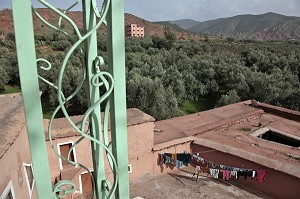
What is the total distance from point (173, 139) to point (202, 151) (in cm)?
136

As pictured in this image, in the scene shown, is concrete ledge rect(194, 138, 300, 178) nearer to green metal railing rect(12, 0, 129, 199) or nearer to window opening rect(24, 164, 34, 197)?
window opening rect(24, 164, 34, 197)

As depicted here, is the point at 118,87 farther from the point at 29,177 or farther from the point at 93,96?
the point at 29,177

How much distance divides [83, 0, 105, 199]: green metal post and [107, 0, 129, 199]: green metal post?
0.38 feet

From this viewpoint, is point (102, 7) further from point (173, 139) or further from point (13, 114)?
point (173, 139)

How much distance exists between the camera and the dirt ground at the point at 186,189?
368 inches

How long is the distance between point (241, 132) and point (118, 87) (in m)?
11.8

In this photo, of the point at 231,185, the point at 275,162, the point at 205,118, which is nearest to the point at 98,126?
the point at 275,162

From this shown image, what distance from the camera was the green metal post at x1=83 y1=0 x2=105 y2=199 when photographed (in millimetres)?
1496

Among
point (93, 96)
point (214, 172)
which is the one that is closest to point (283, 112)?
point (214, 172)

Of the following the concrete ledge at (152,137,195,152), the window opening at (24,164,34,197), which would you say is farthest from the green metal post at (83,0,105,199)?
the concrete ledge at (152,137,195,152)

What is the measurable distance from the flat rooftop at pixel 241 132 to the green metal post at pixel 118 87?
830cm

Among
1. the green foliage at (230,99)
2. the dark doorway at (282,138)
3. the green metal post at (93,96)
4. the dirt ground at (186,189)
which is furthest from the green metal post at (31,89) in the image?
the green foliage at (230,99)

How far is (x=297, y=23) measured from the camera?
15288 cm

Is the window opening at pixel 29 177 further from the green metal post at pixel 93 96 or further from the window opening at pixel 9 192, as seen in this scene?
the green metal post at pixel 93 96
